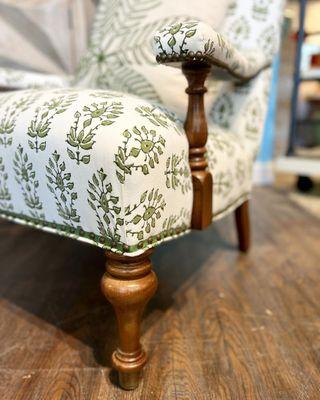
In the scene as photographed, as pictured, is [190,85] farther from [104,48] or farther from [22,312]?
[22,312]

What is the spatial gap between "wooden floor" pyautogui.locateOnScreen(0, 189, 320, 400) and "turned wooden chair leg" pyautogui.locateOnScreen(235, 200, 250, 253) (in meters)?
0.03

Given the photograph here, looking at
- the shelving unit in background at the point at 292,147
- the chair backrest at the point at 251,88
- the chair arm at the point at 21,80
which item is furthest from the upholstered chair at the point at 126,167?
the shelving unit in background at the point at 292,147

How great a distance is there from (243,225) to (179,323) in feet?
1.35

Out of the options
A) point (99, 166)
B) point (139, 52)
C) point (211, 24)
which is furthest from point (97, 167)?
point (211, 24)

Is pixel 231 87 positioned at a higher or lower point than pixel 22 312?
higher

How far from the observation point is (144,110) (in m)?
0.50

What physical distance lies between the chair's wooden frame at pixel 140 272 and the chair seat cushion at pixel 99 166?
0.02 meters

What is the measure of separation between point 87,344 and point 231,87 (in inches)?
25.8

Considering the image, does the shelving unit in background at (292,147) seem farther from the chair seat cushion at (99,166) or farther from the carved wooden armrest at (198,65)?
A: the chair seat cushion at (99,166)

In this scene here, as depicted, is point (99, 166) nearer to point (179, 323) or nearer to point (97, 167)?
point (97, 167)

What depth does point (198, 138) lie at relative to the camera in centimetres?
56

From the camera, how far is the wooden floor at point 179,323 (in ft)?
1.81

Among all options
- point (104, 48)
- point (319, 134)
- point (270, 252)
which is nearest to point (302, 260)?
point (270, 252)

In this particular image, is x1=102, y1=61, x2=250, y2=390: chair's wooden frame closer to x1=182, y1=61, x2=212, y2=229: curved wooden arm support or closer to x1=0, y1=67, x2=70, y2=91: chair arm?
x1=182, y1=61, x2=212, y2=229: curved wooden arm support
